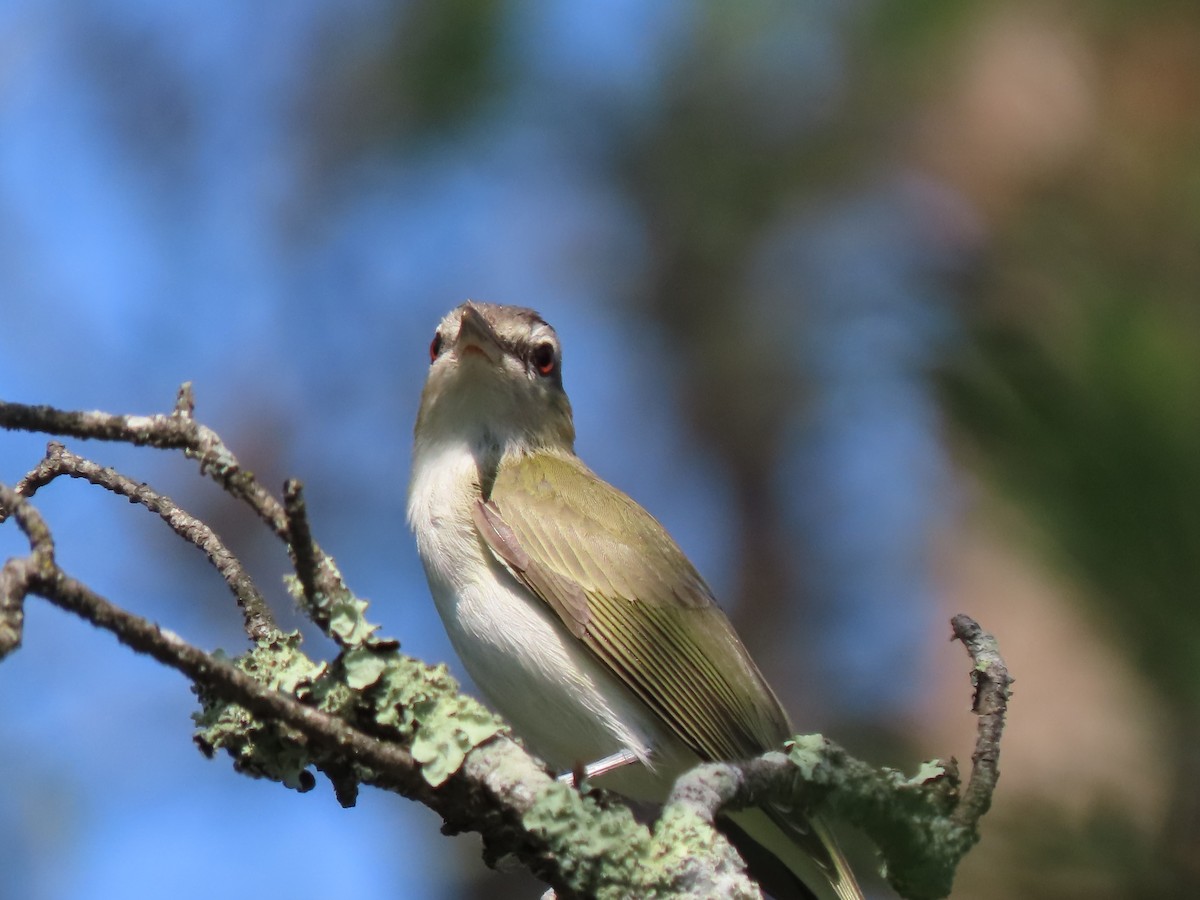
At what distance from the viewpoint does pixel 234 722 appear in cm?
258

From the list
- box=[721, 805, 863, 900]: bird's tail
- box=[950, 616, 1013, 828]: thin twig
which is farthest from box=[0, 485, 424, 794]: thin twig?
box=[721, 805, 863, 900]: bird's tail

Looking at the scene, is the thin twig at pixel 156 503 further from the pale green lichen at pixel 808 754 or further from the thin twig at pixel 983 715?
the thin twig at pixel 983 715

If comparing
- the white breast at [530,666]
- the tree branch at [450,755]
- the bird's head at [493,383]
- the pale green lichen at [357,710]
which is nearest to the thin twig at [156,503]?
the tree branch at [450,755]

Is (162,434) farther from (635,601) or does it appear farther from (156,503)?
(635,601)

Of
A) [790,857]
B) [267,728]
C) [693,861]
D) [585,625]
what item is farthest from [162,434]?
[790,857]

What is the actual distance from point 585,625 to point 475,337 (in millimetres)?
1229

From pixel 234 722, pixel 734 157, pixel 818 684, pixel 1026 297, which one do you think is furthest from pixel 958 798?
pixel 734 157

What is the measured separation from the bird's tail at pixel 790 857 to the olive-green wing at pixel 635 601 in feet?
0.72

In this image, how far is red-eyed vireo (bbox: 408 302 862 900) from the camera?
3.95 metres

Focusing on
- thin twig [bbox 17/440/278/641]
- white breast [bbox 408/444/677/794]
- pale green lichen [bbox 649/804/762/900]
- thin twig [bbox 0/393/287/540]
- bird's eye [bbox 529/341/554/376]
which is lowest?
pale green lichen [bbox 649/804/762/900]

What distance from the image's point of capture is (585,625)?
407 cm

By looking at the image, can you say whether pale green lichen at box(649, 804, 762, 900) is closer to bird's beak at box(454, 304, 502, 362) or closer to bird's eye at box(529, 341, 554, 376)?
bird's beak at box(454, 304, 502, 362)

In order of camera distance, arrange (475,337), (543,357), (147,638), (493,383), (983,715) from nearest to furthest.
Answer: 1. (147,638)
2. (983,715)
3. (475,337)
4. (493,383)
5. (543,357)

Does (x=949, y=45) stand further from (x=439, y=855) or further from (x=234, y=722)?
(x=234, y=722)
